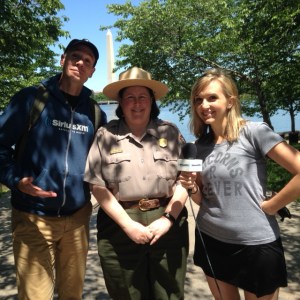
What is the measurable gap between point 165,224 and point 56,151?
102cm

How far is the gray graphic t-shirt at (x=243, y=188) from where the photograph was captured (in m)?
2.30

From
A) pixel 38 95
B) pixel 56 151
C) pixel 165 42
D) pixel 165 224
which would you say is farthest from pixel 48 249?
pixel 165 42

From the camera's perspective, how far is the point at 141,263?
254 cm

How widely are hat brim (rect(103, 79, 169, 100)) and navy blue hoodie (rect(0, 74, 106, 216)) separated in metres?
0.36

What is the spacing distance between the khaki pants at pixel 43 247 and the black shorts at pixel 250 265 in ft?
3.66

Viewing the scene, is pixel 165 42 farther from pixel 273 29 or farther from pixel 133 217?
pixel 133 217

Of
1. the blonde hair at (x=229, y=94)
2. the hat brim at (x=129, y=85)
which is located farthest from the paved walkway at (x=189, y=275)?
the hat brim at (x=129, y=85)

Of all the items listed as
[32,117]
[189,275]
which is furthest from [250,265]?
[189,275]

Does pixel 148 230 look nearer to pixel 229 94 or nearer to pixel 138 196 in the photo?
pixel 138 196

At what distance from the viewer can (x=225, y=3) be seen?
1512cm

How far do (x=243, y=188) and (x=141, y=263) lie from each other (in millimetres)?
973

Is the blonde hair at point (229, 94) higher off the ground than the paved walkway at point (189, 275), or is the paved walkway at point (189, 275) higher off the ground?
the blonde hair at point (229, 94)

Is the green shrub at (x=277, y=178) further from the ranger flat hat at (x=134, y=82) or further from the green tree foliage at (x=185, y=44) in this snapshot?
the ranger flat hat at (x=134, y=82)

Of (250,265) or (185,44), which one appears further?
(185,44)
